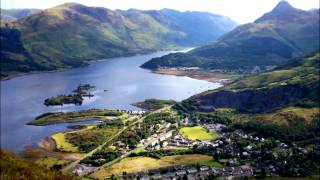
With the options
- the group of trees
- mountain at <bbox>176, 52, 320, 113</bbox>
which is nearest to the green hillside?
the group of trees

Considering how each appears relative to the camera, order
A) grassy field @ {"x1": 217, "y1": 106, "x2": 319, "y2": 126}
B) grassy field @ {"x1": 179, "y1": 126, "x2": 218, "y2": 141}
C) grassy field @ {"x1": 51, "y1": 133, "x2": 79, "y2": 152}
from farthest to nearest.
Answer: grassy field @ {"x1": 217, "y1": 106, "x2": 319, "y2": 126} < grassy field @ {"x1": 179, "y1": 126, "x2": 218, "y2": 141} < grassy field @ {"x1": 51, "y1": 133, "x2": 79, "y2": 152}

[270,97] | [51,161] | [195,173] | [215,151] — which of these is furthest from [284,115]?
[51,161]

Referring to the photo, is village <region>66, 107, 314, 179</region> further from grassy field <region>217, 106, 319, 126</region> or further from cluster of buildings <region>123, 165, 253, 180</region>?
grassy field <region>217, 106, 319, 126</region>

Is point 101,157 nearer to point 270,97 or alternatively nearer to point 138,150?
point 138,150

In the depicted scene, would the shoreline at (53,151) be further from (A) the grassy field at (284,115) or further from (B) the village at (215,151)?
(A) the grassy field at (284,115)

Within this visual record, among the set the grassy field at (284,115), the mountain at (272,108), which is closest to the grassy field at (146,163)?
the mountain at (272,108)
